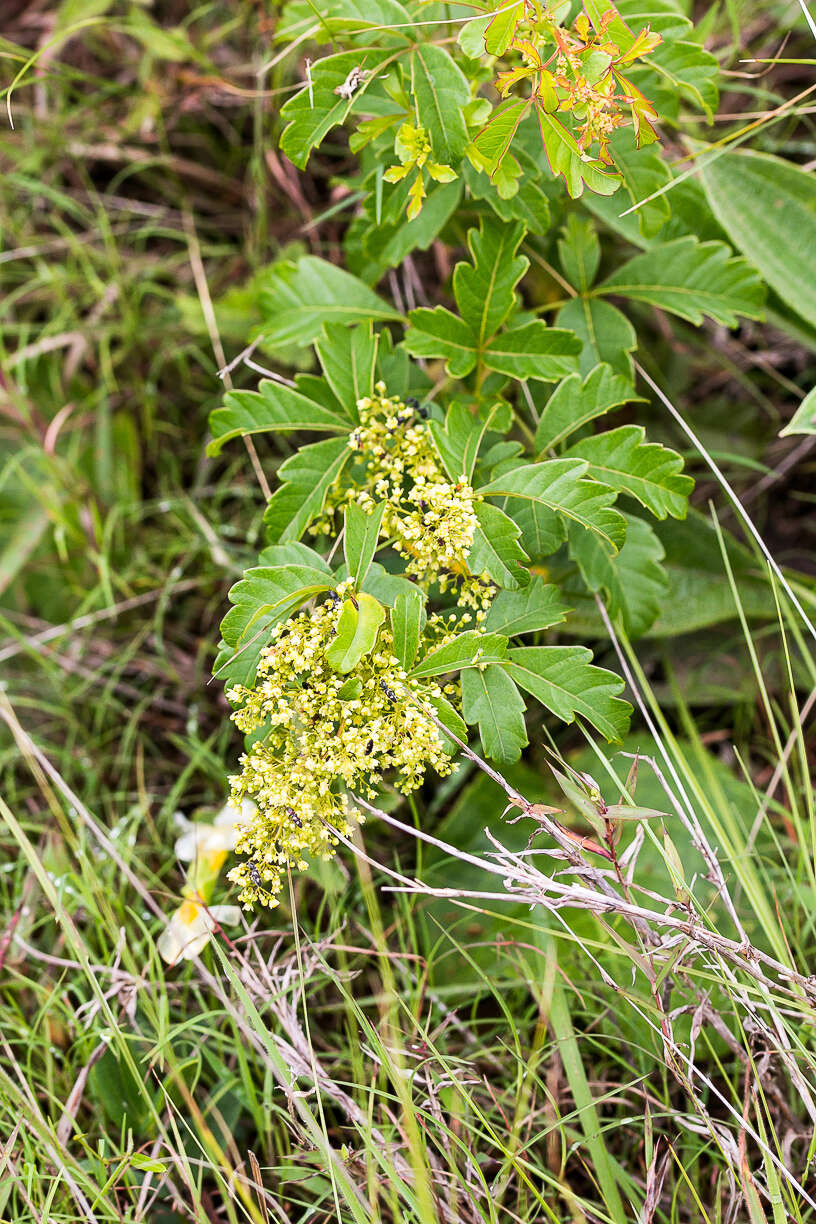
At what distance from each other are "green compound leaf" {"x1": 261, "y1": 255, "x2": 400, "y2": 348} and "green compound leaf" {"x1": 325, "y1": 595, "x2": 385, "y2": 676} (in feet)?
1.86

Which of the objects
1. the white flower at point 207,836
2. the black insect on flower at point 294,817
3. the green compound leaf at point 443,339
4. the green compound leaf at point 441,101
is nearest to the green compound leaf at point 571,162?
the green compound leaf at point 441,101

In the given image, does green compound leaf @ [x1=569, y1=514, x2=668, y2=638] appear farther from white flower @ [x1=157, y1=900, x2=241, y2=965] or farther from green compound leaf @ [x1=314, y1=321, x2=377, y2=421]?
white flower @ [x1=157, y1=900, x2=241, y2=965]

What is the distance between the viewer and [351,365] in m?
1.28

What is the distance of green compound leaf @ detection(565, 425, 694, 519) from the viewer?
1202 millimetres

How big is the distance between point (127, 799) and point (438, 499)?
1085mm

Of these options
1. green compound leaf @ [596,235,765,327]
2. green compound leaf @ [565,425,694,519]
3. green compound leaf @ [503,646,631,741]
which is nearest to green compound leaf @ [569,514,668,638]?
green compound leaf @ [565,425,694,519]

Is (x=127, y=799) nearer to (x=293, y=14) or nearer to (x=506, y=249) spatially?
(x=506, y=249)

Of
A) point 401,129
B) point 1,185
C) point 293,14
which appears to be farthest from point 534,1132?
point 1,185

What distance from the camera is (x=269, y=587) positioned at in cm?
111

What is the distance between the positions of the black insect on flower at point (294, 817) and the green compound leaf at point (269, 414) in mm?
529

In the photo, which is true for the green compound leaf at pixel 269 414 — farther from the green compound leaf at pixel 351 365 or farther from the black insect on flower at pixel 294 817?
the black insect on flower at pixel 294 817

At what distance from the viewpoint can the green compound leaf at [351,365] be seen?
1.27 metres

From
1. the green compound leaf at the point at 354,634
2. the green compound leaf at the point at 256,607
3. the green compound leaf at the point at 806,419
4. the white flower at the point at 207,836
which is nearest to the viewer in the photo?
the green compound leaf at the point at 354,634

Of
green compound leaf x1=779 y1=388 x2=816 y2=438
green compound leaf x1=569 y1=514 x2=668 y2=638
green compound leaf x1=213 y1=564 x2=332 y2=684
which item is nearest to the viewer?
green compound leaf x1=213 y1=564 x2=332 y2=684
